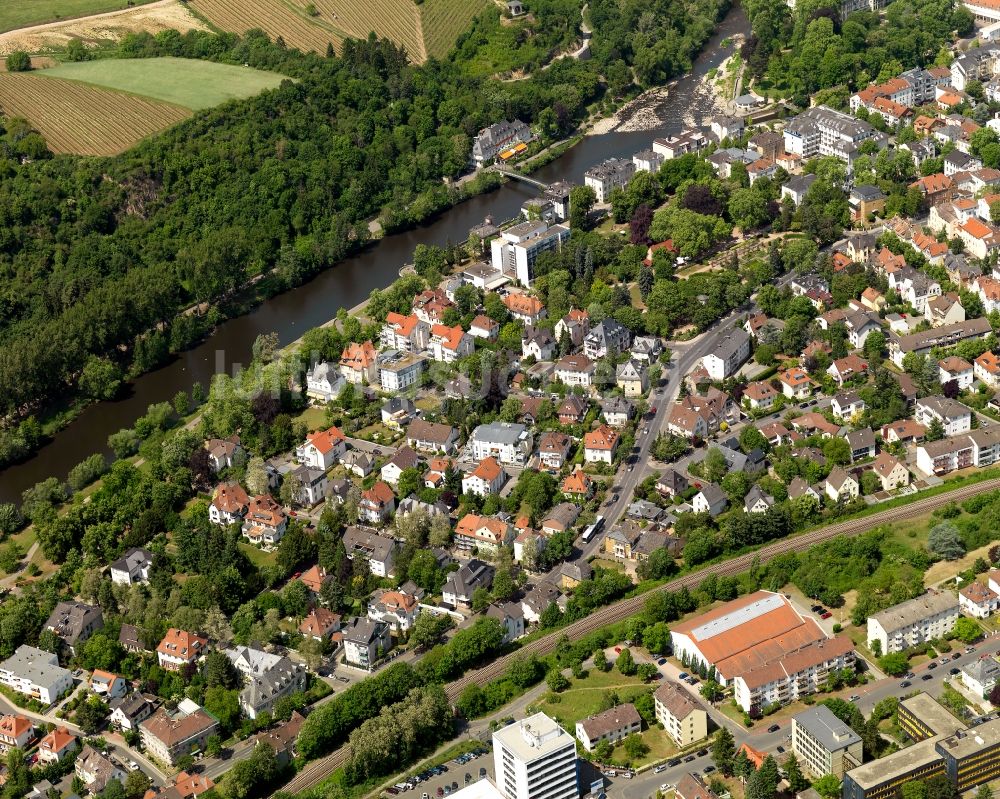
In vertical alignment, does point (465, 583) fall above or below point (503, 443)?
below

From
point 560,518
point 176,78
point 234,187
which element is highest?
point 176,78

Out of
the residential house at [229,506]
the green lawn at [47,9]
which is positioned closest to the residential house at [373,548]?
the residential house at [229,506]

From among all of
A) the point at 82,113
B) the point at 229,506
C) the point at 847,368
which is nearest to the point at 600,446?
the point at 847,368

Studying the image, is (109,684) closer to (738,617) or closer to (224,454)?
(224,454)

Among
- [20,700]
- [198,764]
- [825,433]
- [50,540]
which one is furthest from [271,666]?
[825,433]

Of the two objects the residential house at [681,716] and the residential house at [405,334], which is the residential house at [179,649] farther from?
the residential house at [405,334]

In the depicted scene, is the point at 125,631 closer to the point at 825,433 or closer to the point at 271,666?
the point at 271,666

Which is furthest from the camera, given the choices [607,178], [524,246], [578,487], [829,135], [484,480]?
[607,178]

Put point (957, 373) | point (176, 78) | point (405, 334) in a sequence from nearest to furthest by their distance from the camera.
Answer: point (957, 373)
point (405, 334)
point (176, 78)
